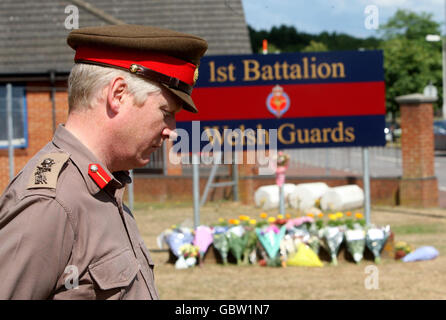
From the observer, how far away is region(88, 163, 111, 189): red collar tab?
5.41 ft

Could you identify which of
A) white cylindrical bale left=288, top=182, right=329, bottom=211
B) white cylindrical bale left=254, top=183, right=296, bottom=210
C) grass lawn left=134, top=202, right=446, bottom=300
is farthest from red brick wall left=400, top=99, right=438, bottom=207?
grass lawn left=134, top=202, right=446, bottom=300

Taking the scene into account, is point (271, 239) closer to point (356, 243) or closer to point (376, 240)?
point (356, 243)

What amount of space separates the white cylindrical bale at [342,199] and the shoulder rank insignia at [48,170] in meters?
12.9

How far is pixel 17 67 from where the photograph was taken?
54.4 ft

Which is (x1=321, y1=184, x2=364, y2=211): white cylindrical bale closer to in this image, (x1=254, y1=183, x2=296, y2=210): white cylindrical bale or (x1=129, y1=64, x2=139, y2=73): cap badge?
(x1=254, y1=183, x2=296, y2=210): white cylindrical bale

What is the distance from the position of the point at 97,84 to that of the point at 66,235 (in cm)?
39

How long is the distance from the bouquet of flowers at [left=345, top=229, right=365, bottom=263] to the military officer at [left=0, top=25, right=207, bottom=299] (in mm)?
6850

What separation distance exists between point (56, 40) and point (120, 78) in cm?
1547

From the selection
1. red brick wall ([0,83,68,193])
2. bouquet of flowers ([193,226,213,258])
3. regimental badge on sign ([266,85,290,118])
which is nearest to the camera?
bouquet of flowers ([193,226,213,258])

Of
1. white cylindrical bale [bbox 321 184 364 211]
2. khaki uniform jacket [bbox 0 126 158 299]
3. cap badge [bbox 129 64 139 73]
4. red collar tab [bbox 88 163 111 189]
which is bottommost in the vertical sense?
white cylindrical bale [bbox 321 184 364 211]

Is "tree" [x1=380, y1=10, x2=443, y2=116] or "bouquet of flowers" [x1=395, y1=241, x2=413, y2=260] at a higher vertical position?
"tree" [x1=380, y1=10, x2=443, y2=116]

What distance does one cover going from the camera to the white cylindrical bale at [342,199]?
1427cm

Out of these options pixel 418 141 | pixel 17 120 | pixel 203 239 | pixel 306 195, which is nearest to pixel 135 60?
pixel 203 239
